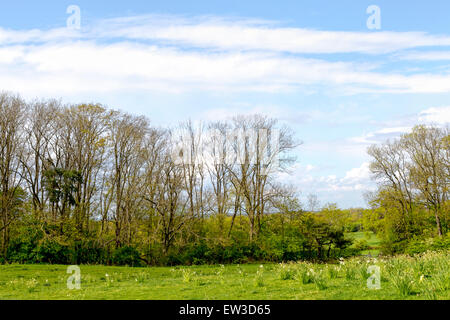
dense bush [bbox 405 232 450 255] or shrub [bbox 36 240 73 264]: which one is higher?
shrub [bbox 36 240 73 264]

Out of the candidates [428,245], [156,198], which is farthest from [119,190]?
[428,245]

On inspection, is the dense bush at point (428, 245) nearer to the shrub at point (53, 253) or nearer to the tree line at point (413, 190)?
the tree line at point (413, 190)

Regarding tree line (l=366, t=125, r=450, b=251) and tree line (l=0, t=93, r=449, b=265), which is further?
tree line (l=366, t=125, r=450, b=251)

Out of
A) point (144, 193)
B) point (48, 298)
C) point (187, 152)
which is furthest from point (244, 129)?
point (48, 298)

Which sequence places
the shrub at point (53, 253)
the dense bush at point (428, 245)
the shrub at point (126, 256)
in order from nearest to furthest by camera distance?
the shrub at point (53, 253), the shrub at point (126, 256), the dense bush at point (428, 245)

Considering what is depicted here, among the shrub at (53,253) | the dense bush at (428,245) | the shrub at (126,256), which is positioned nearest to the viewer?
the shrub at (53,253)

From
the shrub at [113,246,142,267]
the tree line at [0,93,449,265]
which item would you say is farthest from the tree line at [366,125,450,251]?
the shrub at [113,246,142,267]

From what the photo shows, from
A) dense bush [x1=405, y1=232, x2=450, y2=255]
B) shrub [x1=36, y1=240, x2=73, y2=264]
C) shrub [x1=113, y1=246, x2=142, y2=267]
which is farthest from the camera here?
dense bush [x1=405, y1=232, x2=450, y2=255]

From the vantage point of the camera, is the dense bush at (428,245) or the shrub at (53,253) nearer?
the shrub at (53,253)

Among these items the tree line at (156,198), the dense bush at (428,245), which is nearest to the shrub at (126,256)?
the tree line at (156,198)

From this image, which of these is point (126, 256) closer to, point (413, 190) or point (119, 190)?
point (119, 190)

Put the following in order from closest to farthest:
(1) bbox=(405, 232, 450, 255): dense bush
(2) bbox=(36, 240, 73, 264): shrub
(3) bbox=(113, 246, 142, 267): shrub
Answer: (2) bbox=(36, 240, 73, 264): shrub, (3) bbox=(113, 246, 142, 267): shrub, (1) bbox=(405, 232, 450, 255): dense bush

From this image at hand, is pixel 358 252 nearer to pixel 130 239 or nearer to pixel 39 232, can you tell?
pixel 130 239

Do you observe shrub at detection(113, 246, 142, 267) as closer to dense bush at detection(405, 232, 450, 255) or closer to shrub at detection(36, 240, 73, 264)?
shrub at detection(36, 240, 73, 264)
